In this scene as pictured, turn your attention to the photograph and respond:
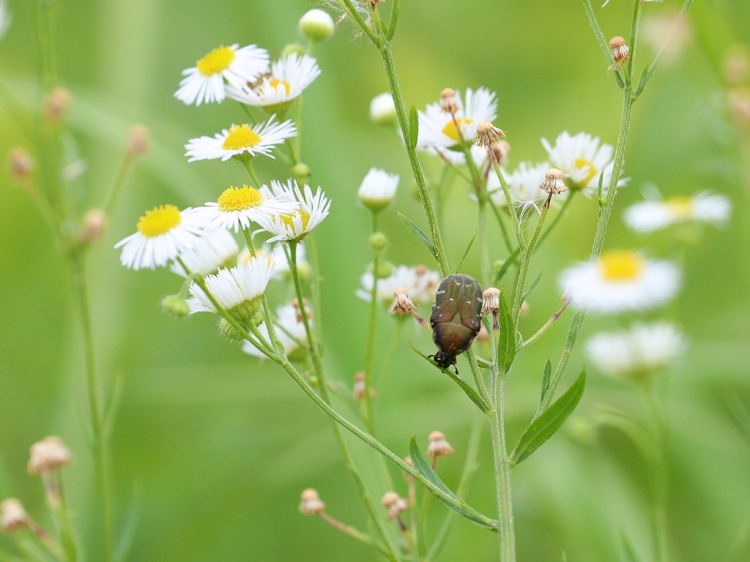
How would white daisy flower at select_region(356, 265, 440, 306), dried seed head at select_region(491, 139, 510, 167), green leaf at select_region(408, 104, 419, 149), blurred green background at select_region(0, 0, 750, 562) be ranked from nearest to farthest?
green leaf at select_region(408, 104, 419, 149) → dried seed head at select_region(491, 139, 510, 167) → white daisy flower at select_region(356, 265, 440, 306) → blurred green background at select_region(0, 0, 750, 562)

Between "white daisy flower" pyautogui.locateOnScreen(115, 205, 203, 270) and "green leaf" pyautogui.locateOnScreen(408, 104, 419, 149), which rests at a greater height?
"green leaf" pyautogui.locateOnScreen(408, 104, 419, 149)

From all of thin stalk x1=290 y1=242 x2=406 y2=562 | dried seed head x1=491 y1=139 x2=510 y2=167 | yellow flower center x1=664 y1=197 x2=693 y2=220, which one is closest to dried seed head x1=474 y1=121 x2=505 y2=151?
dried seed head x1=491 y1=139 x2=510 y2=167

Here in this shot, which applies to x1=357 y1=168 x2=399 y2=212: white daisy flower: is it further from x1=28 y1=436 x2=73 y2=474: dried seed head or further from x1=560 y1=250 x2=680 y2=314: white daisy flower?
x1=28 y1=436 x2=73 y2=474: dried seed head

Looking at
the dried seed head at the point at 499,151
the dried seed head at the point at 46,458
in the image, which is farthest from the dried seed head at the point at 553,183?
the dried seed head at the point at 46,458

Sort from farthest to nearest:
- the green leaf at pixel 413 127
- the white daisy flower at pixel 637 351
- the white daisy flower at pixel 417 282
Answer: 1. the white daisy flower at pixel 637 351
2. the white daisy flower at pixel 417 282
3. the green leaf at pixel 413 127

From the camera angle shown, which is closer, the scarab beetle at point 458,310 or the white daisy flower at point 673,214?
the scarab beetle at point 458,310

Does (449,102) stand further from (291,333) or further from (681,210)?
(681,210)

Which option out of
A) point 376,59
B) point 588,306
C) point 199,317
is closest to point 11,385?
point 199,317

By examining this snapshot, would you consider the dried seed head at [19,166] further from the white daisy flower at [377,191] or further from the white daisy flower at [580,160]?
the white daisy flower at [580,160]
